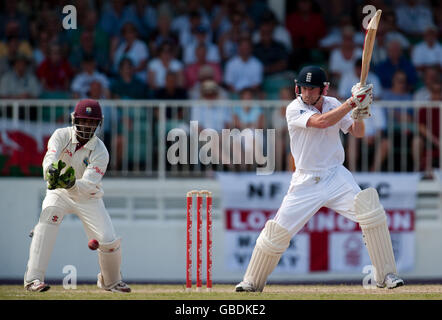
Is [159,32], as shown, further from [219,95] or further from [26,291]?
[26,291]

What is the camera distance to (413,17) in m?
15.9

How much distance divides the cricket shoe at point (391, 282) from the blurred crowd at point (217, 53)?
4283 mm

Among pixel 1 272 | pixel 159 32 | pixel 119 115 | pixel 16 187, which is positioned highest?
pixel 159 32

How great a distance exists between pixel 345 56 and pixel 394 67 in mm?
684

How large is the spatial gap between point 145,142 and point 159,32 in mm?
2391

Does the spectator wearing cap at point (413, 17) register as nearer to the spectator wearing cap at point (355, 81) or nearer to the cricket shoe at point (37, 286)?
the spectator wearing cap at point (355, 81)

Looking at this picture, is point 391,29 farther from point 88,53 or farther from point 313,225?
point 88,53

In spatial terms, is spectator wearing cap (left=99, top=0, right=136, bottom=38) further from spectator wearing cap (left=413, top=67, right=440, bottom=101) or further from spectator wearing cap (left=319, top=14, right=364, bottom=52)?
spectator wearing cap (left=413, top=67, right=440, bottom=101)

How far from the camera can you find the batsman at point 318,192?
30.6ft

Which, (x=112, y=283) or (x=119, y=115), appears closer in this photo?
(x=112, y=283)

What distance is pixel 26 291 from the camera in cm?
985

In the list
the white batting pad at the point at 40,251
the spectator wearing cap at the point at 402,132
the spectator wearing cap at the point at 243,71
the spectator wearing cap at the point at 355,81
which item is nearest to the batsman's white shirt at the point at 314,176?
the white batting pad at the point at 40,251

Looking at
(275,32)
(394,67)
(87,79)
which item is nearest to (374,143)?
(394,67)
